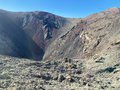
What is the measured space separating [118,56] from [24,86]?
48.1ft

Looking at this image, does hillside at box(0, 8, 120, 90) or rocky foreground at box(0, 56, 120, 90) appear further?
hillside at box(0, 8, 120, 90)

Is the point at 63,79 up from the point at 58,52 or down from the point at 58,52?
down

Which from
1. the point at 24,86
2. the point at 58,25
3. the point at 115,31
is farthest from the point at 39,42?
the point at 24,86

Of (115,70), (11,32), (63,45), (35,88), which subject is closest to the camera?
(35,88)

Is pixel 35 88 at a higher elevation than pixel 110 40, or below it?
below

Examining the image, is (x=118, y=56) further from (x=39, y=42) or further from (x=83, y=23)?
(x=39, y=42)

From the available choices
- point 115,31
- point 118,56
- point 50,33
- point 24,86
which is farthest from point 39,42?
point 24,86

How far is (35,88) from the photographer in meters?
15.7

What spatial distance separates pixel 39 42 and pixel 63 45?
1272 cm

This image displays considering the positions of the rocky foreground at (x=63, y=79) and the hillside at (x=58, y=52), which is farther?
the hillside at (x=58, y=52)

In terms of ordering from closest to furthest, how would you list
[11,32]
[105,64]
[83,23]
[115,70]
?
[115,70], [105,64], [83,23], [11,32]

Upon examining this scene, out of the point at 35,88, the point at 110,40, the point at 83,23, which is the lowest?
the point at 35,88

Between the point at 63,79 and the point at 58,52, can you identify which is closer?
→ the point at 63,79

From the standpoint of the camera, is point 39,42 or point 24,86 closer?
point 24,86
